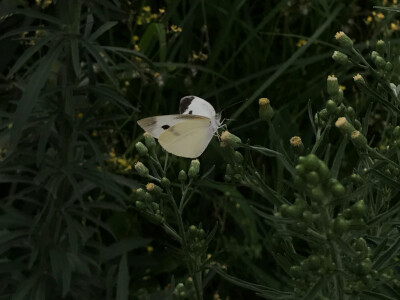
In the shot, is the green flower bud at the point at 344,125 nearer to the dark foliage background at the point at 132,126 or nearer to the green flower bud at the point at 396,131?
the green flower bud at the point at 396,131

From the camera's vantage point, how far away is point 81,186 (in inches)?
142

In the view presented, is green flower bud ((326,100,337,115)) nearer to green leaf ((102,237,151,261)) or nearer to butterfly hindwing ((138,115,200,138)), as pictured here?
butterfly hindwing ((138,115,200,138))

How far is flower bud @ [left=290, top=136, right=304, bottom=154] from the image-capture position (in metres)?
1.73

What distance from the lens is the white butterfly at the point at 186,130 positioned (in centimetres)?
230

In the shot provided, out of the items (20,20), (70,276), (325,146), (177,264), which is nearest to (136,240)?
(177,264)

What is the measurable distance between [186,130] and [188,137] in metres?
0.03

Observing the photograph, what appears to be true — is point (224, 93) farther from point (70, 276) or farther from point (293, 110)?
point (70, 276)

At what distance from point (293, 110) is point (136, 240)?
1.21m

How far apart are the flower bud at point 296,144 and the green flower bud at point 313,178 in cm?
34

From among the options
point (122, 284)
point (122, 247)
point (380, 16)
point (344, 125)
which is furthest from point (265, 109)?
point (380, 16)

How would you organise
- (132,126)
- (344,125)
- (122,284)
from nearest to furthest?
1. (344,125)
2. (122,284)
3. (132,126)

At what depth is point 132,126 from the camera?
4355mm

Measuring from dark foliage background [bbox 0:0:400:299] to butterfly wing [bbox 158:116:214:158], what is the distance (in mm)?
392

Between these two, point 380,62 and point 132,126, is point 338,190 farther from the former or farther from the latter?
point 132,126
